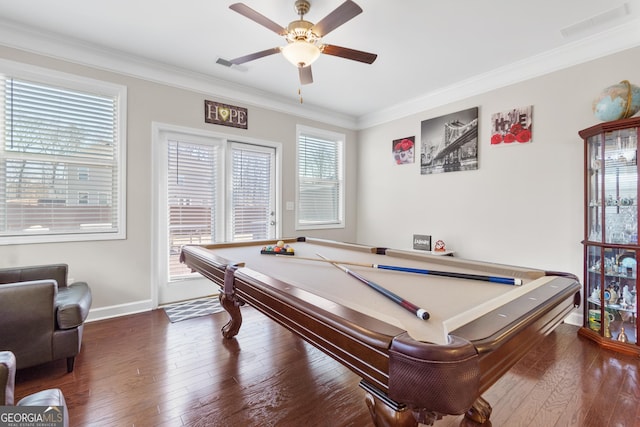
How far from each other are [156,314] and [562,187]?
432 centimetres

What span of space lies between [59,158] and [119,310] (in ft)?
5.22

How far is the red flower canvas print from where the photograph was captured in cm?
302

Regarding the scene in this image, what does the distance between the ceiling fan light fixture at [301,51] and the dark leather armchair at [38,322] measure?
2190mm

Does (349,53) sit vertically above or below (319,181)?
above

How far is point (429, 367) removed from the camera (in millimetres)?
667

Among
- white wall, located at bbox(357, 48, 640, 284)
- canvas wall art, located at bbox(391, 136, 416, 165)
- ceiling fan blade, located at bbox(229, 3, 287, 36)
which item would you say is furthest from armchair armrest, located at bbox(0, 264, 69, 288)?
canvas wall art, located at bbox(391, 136, 416, 165)

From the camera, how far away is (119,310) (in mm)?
2959

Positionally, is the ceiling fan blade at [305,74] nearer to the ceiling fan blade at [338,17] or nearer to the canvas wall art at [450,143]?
the ceiling fan blade at [338,17]

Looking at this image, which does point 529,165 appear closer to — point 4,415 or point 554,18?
point 554,18

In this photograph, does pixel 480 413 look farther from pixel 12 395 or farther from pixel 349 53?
pixel 349 53

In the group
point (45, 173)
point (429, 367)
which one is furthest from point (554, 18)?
point (45, 173)

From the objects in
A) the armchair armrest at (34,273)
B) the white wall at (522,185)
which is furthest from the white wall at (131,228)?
the white wall at (522,185)

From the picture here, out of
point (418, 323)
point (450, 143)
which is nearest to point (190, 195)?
point (418, 323)

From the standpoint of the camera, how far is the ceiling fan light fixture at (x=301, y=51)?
1997 millimetres
